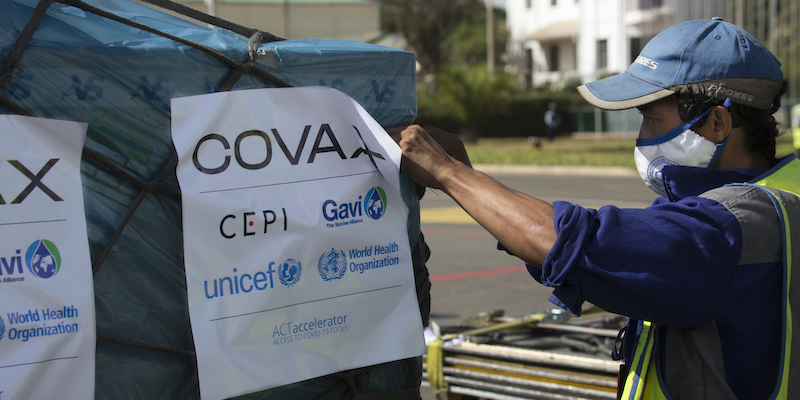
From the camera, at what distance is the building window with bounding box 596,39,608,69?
126ft

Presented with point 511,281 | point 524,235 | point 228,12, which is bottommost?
point 511,281

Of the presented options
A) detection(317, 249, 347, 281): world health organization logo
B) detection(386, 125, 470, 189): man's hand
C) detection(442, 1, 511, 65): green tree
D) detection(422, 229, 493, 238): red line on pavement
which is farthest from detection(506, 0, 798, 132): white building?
detection(317, 249, 347, 281): world health organization logo

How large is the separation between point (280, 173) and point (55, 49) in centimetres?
58

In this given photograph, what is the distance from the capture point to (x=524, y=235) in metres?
1.64

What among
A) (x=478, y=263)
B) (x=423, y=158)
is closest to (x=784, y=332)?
(x=423, y=158)

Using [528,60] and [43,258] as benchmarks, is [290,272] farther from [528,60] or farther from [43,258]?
[528,60]

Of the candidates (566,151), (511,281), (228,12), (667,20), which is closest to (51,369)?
(511,281)

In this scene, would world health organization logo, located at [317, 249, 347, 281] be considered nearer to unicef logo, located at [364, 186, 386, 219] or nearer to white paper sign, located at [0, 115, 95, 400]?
unicef logo, located at [364, 186, 386, 219]

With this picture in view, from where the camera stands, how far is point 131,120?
5.28 feet

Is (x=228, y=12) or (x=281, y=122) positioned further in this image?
(x=228, y=12)

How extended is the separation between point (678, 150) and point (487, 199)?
565mm

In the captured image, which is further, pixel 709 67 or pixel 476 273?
pixel 476 273

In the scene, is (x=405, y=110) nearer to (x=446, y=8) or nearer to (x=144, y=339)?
(x=144, y=339)

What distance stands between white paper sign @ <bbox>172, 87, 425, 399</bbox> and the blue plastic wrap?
6cm
